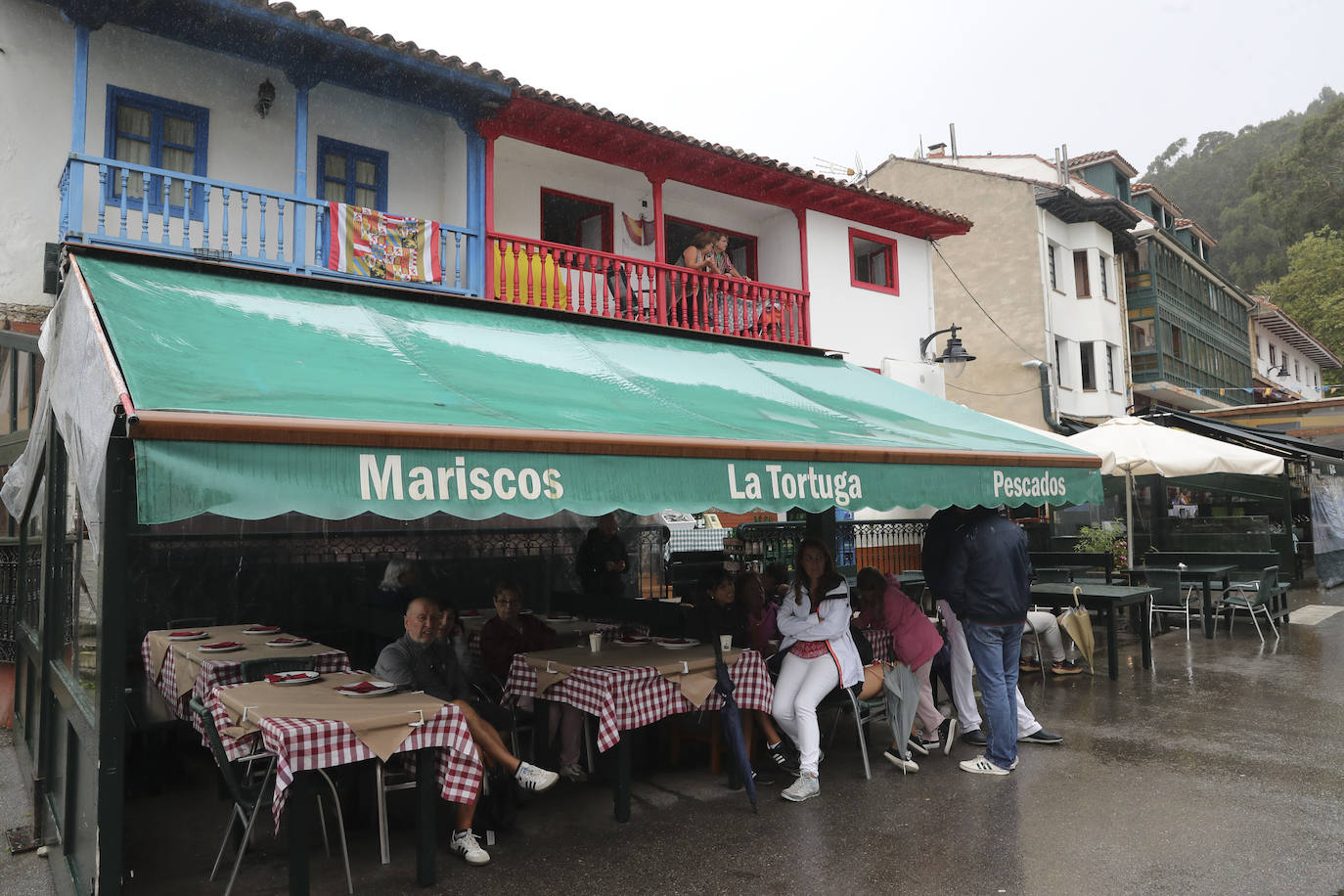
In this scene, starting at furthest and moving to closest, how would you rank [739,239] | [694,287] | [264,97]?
[739,239] < [694,287] < [264,97]

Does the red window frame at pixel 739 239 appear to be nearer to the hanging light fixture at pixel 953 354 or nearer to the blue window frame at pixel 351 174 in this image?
the hanging light fixture at pixel 953 354

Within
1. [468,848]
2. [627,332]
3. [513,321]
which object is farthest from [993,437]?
[468,848]

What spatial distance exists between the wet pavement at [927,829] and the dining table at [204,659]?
0.64 m

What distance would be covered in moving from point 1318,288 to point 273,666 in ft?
182

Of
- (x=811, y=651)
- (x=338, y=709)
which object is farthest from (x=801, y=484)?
(x=338, y=709)

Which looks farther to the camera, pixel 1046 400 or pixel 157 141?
pixel 1046 400

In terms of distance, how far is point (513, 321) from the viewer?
8641 millimetres

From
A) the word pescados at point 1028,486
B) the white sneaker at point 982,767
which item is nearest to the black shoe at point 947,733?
the white sneaker at point 982,767

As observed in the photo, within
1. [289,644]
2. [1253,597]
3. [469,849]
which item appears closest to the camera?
[469,849]

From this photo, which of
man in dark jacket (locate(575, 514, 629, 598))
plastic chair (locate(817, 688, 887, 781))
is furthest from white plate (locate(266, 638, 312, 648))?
man in dark jacket (locate(575, 514, 629, 598))

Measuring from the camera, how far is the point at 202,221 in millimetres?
9391

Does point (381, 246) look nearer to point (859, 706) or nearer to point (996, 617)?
point (859, 706)

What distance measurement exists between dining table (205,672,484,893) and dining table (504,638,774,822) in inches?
34.6

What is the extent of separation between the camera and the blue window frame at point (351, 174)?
10.9 metres
